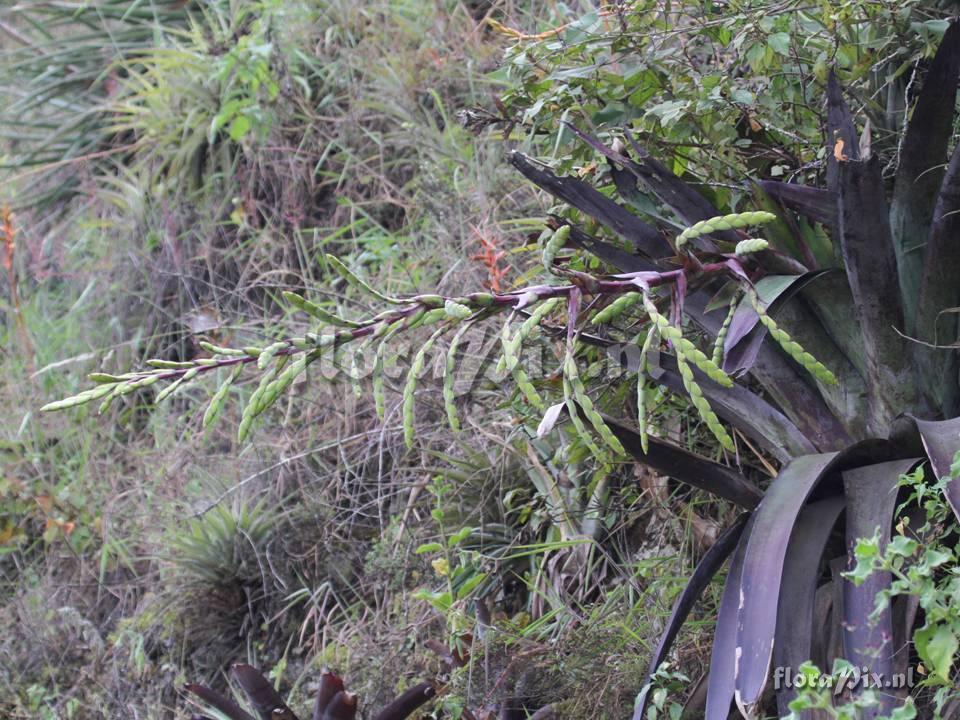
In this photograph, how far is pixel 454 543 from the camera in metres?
2.78

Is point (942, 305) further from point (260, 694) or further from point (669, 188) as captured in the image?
point (260, 694)

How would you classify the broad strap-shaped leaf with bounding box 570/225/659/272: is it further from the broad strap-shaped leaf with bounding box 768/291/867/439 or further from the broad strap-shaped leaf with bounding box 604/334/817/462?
the broad strap-shaped leaf with bounding box 768/291/867/439

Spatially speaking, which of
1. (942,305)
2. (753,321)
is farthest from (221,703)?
(942,305)

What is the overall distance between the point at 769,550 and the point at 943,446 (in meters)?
0.35

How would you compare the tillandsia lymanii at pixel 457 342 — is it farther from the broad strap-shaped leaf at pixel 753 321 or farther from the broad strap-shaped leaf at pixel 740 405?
the broad strap-shaped leaf at pixel 740 405

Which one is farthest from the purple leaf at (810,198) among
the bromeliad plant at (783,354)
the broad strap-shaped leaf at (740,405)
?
the broad strap-shaped leaf at (740,405)

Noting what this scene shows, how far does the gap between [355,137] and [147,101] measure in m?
1.53

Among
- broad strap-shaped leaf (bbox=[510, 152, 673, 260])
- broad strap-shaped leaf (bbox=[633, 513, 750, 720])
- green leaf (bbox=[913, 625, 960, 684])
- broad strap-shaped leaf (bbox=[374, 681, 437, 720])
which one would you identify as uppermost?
broad strap-shaped leaf (bbox=[510, 152, 673, 260])

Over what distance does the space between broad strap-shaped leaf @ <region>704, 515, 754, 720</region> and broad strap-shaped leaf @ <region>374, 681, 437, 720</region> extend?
83cm

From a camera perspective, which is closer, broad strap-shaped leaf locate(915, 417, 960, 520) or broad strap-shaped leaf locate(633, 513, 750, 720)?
broad strap-shaped leaf locate(915, 417, 960, 520)

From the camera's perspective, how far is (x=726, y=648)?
5.82ft

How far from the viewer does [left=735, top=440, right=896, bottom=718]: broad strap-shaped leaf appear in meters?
1.65

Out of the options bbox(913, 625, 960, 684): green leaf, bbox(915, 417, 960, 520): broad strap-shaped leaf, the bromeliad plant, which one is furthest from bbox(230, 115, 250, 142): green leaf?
bbox(913, 625, 960, 684): green leaf

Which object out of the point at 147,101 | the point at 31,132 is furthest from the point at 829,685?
A: the point at 31,132
